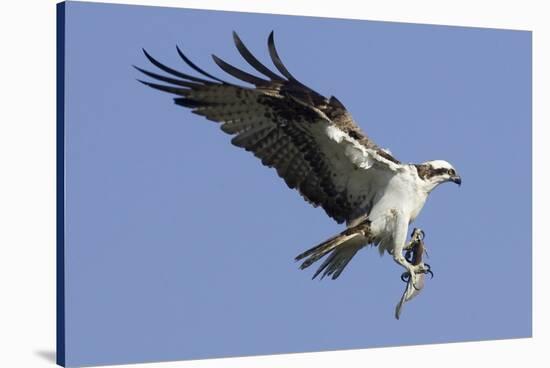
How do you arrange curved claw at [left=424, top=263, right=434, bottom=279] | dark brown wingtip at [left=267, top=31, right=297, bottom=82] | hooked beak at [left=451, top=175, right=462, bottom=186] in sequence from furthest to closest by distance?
curved claw at [left=424, top=263, right=434, bottom=279], hooked beak at [left=451, top=175, right=462, bottom=186], dark brown wingtip at [left=267, top=31, right=297, bottom=82]

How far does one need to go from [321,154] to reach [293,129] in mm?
229

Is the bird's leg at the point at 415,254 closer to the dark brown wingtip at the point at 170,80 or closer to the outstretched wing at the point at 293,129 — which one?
the outstretched wing at the point at 293,129

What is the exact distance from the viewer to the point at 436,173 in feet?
26.3

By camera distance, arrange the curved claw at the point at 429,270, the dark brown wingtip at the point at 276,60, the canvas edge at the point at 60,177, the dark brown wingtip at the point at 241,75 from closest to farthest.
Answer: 1. the canvas edge at the point at 60,177
2. the dark brown wingtip at the point at 241,75
3. the dark brown wingtip at the point at 276,60
4. the curved claw at the point at 429,270

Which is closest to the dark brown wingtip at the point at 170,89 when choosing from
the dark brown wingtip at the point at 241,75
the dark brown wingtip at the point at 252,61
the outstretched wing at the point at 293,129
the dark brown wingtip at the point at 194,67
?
the outstretched wing at the point at 293,129

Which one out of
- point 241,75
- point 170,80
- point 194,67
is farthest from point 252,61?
point 170,80

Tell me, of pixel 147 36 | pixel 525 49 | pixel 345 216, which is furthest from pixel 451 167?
pixel 147 36

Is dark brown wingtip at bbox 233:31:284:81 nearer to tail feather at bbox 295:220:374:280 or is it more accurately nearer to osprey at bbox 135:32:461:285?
osprey at bbox 135:32:461:285

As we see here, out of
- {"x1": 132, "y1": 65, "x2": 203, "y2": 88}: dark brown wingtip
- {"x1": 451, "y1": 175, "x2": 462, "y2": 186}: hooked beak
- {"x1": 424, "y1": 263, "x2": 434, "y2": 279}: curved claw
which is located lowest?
{"x1": 424, "y1": 263, "x2": 434, "y2": 279}: curved claw

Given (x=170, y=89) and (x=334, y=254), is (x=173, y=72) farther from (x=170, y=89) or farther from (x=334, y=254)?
(x=334, y=254)

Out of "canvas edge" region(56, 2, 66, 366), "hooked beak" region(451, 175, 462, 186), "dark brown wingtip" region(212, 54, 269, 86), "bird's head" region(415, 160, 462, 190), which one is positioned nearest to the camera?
"canvas edge" region(56, 2, 66, 366)

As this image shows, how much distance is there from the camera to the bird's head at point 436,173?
796 centimetres

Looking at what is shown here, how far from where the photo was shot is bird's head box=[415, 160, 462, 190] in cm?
796

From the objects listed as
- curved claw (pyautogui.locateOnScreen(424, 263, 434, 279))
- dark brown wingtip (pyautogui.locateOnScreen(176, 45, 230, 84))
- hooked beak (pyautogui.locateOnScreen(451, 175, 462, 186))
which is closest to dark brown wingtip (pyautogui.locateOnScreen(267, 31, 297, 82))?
dark brown wingtip (pyautogui.locateOnScreen(176, 45, 230, 84))
